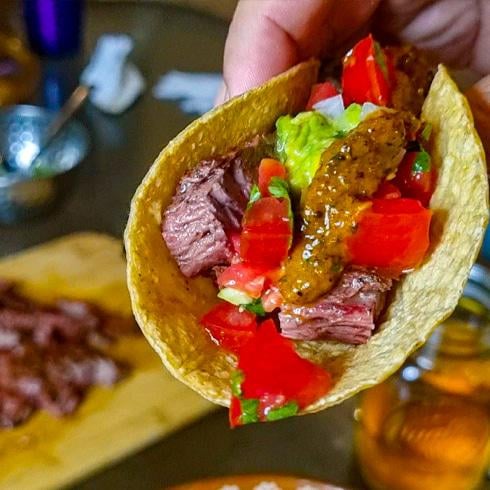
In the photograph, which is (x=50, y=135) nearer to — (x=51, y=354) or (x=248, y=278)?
(x=51, y=354)

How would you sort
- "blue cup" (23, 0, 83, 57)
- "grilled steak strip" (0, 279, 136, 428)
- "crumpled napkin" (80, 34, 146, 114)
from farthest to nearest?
"blue cup" (23, 0, 83, 57) → "crumpled napkin" (80, 34, 146, 114) → "grilled steak strip" (0, 279, 136, 428)

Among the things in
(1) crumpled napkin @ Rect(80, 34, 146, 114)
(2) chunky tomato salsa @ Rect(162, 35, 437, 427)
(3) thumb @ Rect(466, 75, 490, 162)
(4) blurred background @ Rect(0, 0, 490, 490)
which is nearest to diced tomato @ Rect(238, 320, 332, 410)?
(2) chunky tomato salsa @ Rect(162, 35, 437, 427)

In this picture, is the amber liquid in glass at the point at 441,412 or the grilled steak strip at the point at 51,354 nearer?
the amber liquid in glass at the point at 441,412

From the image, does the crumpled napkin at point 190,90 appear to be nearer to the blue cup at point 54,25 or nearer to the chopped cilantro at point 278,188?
the blue cup at point 54,25

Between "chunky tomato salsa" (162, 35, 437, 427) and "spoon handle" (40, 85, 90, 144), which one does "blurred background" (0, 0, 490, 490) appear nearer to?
"spoon handle" (40, 85, 90, 144)

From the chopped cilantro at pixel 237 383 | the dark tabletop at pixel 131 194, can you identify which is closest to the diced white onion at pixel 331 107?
the chopped cilantro at pixel 237 383

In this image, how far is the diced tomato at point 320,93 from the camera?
1.10 metres

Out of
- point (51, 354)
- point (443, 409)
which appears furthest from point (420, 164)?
point (51, 354)

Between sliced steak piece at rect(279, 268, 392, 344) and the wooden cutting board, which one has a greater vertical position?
sliced steak piece at rect(279, 268, 392, 344)

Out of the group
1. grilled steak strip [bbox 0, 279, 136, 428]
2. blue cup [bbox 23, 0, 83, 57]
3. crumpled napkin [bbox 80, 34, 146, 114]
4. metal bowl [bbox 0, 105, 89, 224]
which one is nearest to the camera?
grilled steak strip [bbox 0, 279, 136, 428]

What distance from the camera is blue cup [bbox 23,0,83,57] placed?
2402 millimetres

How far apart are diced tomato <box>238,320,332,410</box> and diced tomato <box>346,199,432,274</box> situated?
12cm

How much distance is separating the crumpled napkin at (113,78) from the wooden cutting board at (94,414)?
23.5 inches

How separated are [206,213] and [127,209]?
0.96 m
